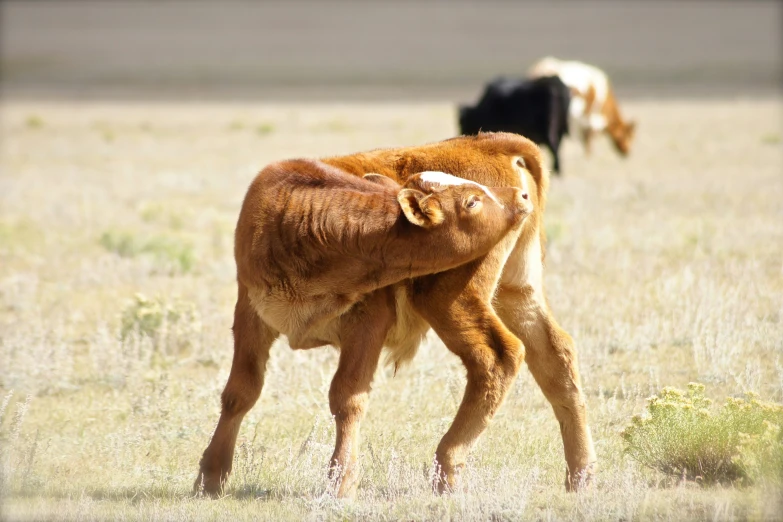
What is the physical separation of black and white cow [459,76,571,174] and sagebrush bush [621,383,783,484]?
11223 mm

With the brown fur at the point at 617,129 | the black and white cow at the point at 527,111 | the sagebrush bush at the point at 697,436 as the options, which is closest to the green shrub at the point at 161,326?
the sagebrush bush at the point at 697,436

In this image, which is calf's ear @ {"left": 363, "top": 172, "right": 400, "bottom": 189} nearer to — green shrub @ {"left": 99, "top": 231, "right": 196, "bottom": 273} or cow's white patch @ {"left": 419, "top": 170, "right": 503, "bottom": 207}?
cow's white patch @ {"left": 419, "top": 170, "right": 503, "bottom": 207}

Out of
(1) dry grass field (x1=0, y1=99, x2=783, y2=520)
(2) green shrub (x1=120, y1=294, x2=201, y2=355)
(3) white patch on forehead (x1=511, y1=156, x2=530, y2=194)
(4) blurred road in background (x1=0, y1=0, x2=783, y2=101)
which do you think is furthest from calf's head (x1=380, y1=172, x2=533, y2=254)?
(4) blurred road in background (x1=0, y1=0, x2=783, y2=101)

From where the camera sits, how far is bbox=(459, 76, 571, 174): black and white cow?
16.5 meters

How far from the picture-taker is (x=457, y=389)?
6914 millimetres

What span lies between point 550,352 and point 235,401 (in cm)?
172

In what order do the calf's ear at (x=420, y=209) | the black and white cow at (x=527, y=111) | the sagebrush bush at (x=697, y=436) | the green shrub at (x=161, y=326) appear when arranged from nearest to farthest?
the calf's ear at (x=420, y=209)
the sagebrush bush at (x=697, y=436)
the green shrub at (x=161, y=326)
the black and white cow at (x=527, y=111)

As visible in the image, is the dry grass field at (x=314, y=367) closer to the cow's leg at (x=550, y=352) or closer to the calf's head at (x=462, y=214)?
the cow's leg at (x=550, y=352)

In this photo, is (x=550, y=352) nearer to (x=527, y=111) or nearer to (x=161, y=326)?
(x=161, y=326)

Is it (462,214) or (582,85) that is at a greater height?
(582,85)

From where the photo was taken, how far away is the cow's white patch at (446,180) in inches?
199

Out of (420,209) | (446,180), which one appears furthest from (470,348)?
(446,180)

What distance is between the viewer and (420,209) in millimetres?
4957

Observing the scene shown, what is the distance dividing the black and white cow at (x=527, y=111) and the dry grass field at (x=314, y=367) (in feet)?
3.92
